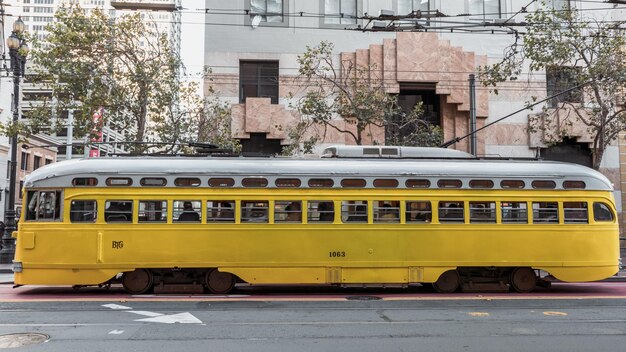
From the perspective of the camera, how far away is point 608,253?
12258 mm

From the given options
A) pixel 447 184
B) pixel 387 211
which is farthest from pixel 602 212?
pixel 387 211

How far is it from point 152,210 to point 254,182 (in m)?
2.39

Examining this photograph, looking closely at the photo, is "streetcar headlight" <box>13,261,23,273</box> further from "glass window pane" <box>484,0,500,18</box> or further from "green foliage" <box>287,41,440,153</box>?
"glass window pane" <box>484,0,500,18</box>

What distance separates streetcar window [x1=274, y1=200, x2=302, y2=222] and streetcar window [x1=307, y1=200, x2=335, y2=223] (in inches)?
9.6

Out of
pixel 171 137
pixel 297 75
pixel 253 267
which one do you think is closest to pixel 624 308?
pixel 253 267

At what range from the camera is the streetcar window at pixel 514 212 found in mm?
12164

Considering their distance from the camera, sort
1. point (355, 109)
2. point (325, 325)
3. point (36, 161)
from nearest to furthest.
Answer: point (325, 325)
point (355, 109)
point (36, 161)

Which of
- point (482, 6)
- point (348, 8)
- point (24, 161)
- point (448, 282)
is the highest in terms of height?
point (482, 6)

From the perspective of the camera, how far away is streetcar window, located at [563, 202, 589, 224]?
12.2m

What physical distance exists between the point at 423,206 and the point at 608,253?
15.1 ft

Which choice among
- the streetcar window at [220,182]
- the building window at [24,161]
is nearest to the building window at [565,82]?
the streetcar window at [220,182]

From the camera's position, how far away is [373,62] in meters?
25.2

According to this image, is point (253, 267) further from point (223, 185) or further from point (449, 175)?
point (449, 175)

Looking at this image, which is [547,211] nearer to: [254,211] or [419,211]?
[419,211]
